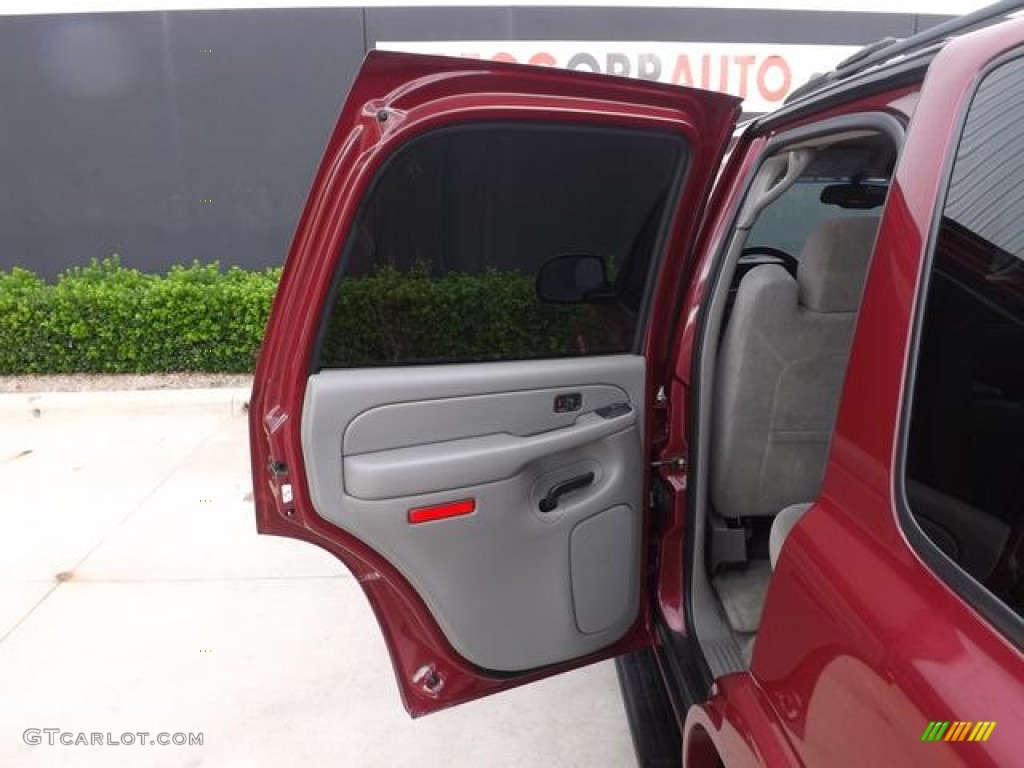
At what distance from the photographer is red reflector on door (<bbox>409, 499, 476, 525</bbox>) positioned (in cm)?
183

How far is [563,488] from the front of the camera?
79.3 inches

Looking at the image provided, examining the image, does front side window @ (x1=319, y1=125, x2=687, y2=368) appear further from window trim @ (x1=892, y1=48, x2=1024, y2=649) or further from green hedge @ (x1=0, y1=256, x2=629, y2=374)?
green hedge @ (x1=0, y1=256, x2=629, y2=374)

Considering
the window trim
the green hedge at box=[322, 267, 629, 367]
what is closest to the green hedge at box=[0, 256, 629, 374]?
the green hedge at box=[322, 267, 629, 367]

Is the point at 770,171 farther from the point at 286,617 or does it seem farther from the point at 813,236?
the point at 286,617

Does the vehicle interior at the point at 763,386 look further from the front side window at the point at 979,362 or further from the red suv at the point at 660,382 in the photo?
the front side window at the point at 979,362

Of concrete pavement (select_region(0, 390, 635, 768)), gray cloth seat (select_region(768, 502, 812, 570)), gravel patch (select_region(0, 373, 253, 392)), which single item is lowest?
concrete pavement (select_region(0, 390, 635, 768))

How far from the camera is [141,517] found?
415 centimetres

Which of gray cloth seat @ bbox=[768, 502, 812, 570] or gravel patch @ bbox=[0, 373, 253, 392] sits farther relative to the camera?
gravel patch @ bbox=[0, 373, 253, 392]

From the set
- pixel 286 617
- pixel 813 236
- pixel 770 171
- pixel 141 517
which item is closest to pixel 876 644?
pixel 813 236

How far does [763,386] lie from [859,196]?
0.76 meters

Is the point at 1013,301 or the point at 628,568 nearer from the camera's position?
the point at 1013,301

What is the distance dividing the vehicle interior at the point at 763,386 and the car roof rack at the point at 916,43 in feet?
0.68

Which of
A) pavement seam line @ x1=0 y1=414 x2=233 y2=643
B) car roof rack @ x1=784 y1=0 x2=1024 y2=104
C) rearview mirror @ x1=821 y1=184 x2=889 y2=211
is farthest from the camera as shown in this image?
pavement seam line @ x1=0 y1=414 x2=233 y2=643

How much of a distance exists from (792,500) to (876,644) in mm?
1301
